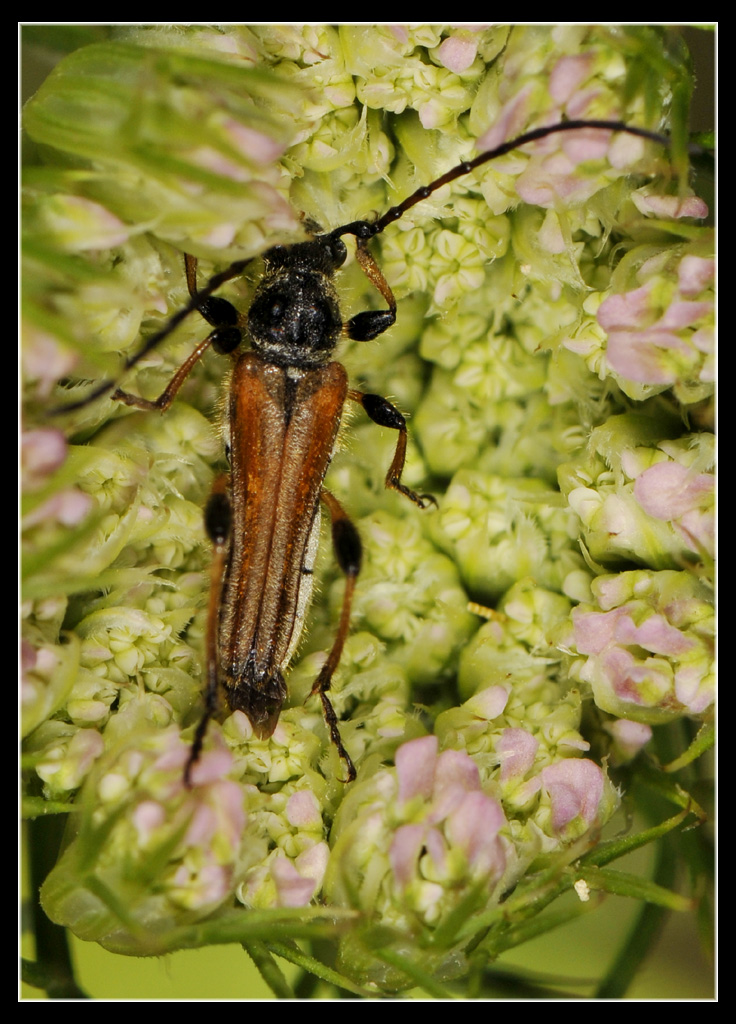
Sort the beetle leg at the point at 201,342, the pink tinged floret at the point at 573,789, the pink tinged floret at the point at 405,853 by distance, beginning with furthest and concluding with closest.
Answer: the beetle leg at the point at 201,342 < the pink tinged floret at the point at 573,789 < the pink tinged floret at the point at 405,853

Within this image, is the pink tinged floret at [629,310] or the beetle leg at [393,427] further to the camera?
the beetle leg at [393,427]

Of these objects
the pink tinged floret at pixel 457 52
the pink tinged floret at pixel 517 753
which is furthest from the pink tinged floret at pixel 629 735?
the pink tinged floret at pixel 457 52

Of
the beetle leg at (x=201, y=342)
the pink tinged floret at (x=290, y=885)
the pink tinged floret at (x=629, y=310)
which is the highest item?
the pink tinged floret at (x=629, y=310)

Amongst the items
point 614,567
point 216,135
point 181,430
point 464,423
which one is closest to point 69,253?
point 216,135

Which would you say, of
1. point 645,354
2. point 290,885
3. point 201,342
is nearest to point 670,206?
point 645,354

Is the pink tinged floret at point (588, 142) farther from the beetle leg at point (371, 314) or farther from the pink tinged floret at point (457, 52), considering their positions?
the beetle leg at point (371, 314)

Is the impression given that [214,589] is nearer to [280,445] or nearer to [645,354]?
[280,445]
